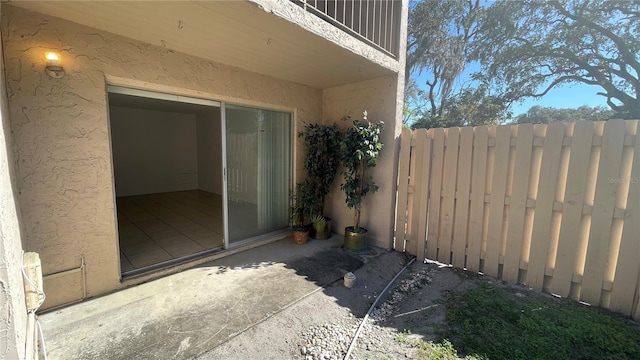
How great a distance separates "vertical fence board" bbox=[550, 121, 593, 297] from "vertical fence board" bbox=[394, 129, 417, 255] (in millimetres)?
1611

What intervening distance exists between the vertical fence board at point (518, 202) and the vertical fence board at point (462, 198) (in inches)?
18.1

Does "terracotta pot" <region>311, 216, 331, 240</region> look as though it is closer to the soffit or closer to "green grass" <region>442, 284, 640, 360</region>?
"green grass" <region>442, 284, 640, 360</region>

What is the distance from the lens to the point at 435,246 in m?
3.59

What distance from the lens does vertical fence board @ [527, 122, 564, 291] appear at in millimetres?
2703

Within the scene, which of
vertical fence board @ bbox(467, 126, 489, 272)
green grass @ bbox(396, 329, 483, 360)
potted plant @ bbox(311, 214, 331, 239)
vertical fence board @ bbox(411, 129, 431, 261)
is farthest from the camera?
potted plant @ bbox(311, 214, 331, 239)

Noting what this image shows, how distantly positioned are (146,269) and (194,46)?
2720 millimetres

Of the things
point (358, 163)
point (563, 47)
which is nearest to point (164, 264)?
point (358, 163)

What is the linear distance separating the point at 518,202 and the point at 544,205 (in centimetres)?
23

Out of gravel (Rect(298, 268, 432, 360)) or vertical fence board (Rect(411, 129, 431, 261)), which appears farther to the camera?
vertical fence board (Rect(411, 129, 431, 261))

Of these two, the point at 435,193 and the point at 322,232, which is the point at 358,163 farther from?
the point at 322,232

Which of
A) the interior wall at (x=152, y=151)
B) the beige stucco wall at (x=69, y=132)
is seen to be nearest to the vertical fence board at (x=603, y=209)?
the beige stucco wall at (x=69, y=132)

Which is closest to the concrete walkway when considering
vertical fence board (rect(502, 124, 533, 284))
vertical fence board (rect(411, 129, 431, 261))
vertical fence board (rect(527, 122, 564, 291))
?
vertical fence board (rect(411, 129, 431, 261))

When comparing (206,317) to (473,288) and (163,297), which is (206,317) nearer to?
(163,297)

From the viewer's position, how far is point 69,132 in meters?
2.38
